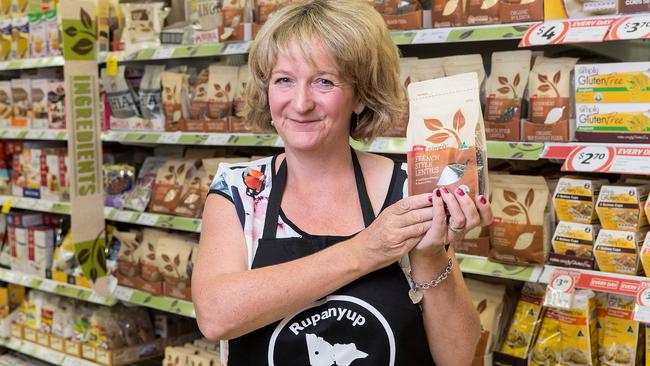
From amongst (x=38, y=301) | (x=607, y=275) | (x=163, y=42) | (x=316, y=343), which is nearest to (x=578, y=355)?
(x=607, y=275)

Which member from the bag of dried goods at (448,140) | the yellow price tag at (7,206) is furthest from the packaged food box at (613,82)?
the yellow price tag at (7,206)

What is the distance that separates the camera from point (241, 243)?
61.3 inches

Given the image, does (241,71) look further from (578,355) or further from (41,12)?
(578,355)

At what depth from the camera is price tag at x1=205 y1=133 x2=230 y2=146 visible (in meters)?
3.00

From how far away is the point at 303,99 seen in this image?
4.84 feet

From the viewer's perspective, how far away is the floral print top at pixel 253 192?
1.57 m

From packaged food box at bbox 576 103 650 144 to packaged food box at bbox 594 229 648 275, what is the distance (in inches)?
11.0

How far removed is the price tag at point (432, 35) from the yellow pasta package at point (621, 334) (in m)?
0.96

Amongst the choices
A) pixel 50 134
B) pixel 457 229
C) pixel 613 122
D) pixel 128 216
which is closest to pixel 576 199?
pixel 613 122

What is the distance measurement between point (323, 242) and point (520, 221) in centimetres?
103

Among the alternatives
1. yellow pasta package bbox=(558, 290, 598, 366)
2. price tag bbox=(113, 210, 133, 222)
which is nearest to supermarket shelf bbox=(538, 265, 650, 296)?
yellow pasta package bbox=(558, 290, 598, 366)

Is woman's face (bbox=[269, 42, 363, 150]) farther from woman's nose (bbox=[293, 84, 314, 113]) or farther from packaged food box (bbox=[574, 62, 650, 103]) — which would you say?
packaged food box (bbox=[574, 62, 650, 103])

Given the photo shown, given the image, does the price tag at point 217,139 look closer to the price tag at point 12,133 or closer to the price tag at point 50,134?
the price tag at point 50,134

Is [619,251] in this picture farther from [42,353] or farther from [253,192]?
[42,353]
